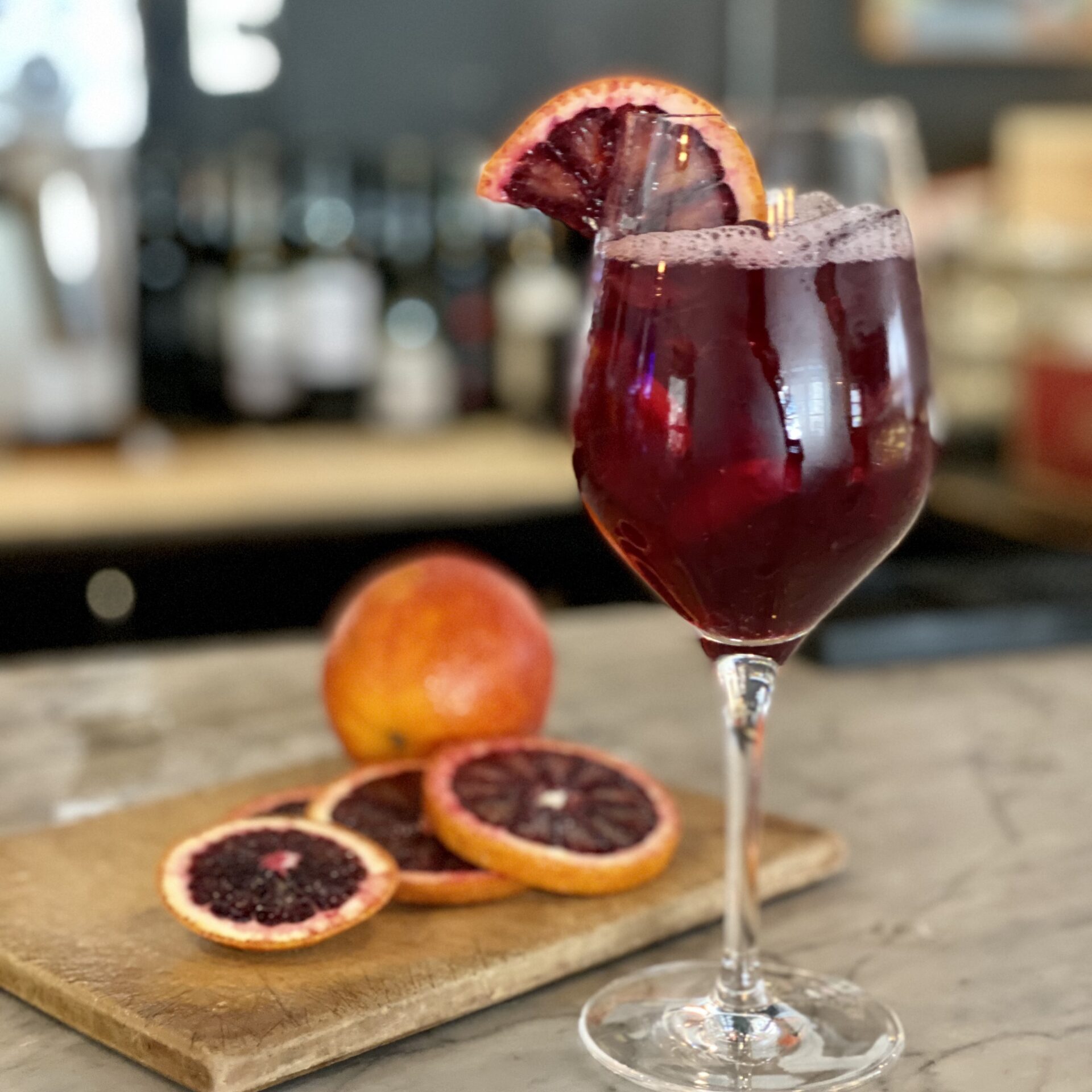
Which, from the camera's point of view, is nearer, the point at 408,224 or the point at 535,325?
the point at 535,325

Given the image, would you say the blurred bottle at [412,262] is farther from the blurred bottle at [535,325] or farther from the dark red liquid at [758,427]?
the dark red liquid at [758,427]

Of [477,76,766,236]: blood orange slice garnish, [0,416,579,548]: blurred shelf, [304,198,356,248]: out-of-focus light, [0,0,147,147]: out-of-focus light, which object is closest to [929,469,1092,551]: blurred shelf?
[0,416,579,548]: blurred shelf

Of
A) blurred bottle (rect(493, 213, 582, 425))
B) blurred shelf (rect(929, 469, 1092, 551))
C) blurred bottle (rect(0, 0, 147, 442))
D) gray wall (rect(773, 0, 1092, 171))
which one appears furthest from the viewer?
gray wall (rect(773, 0, 1092, 171))

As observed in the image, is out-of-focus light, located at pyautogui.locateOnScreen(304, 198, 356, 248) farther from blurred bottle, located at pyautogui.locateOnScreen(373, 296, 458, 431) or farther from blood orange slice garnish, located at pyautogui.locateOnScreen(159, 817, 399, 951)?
blood orange slice garnish, located at pyautogui.locateOnScreen(159, 817, 399, 951)

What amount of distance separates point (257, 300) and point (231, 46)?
1.64ft

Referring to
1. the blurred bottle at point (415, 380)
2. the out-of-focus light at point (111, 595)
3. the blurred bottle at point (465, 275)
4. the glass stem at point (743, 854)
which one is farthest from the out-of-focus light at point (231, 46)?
the glass stem at point (743, 854)

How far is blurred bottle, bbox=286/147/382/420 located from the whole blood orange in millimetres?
1792

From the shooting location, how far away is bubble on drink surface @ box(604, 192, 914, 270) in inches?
24.0

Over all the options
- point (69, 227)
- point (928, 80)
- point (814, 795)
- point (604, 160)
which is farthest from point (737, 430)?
point (928, 80)

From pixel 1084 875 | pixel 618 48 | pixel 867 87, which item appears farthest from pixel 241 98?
pixel 1084 875

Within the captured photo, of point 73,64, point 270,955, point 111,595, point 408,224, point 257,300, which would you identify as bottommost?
point 111,595

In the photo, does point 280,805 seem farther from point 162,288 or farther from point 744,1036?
point 162,288

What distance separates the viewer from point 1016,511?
8.19ft

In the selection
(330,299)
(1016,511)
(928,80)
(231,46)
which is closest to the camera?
(1016,511)
